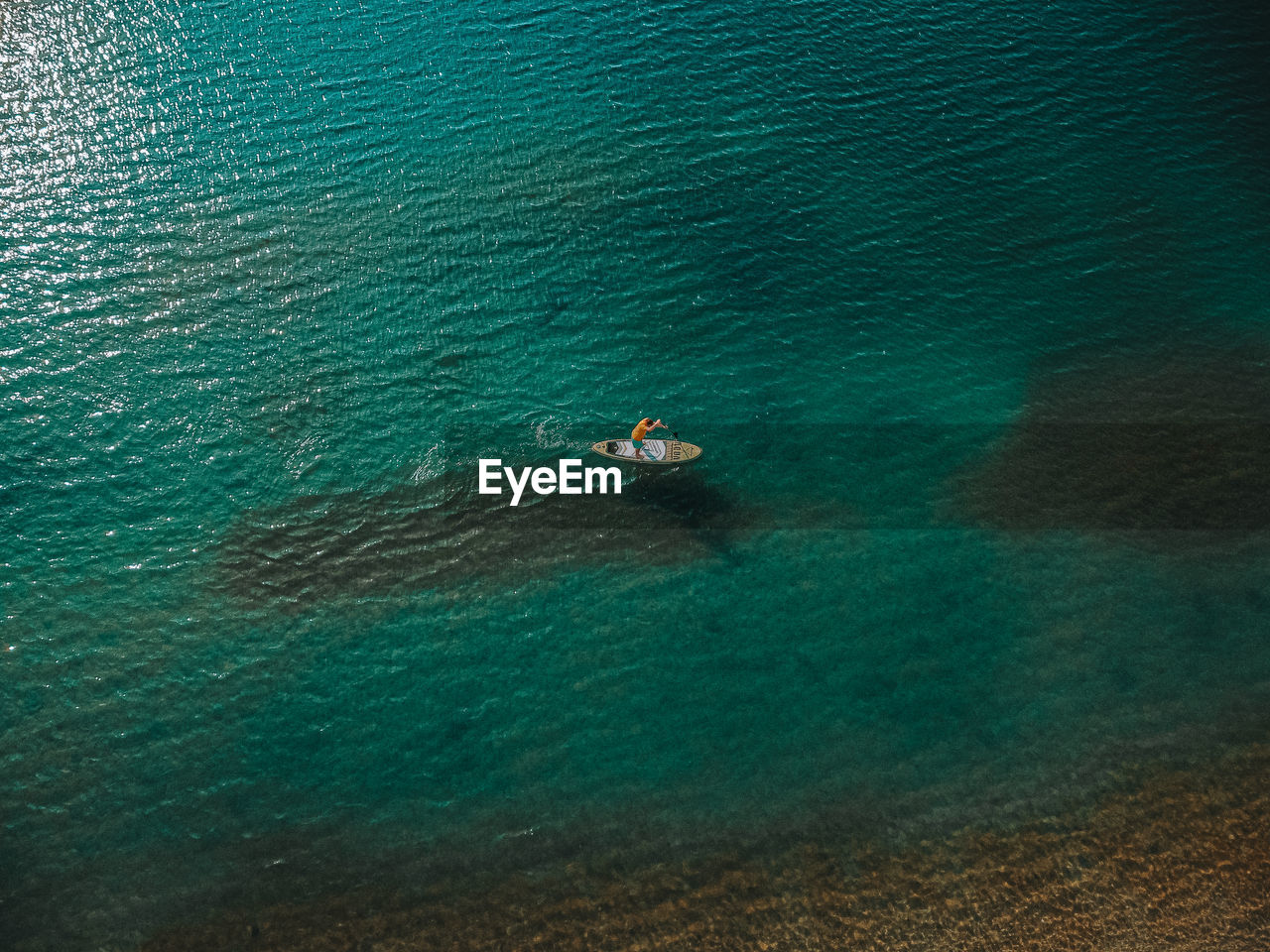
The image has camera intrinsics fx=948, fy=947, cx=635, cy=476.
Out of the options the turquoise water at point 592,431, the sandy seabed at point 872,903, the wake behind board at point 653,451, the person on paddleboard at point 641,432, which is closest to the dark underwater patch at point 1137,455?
the turquoise water at point 592,431

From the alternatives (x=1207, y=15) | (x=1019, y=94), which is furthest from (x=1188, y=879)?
(x=1207, y=15)

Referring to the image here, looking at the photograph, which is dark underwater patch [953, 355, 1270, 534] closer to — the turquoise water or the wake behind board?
the turquoise water

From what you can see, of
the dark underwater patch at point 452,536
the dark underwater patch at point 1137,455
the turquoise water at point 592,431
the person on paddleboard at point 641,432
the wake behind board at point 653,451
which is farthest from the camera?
the wake behind board at point 653,451

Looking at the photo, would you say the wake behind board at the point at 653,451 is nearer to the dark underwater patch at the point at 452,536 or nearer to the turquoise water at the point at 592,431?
the dark underwater patch at the point at 452,536

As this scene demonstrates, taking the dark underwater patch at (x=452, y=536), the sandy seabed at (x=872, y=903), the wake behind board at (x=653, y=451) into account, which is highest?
the wake behind board at (x=653, y=451)

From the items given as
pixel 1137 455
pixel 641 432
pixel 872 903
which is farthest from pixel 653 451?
pixel 1137 455

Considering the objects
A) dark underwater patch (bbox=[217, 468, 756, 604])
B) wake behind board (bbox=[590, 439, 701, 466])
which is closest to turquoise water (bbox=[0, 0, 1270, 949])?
dark underwater patch (bbox=[217, 468, 756, 604])
